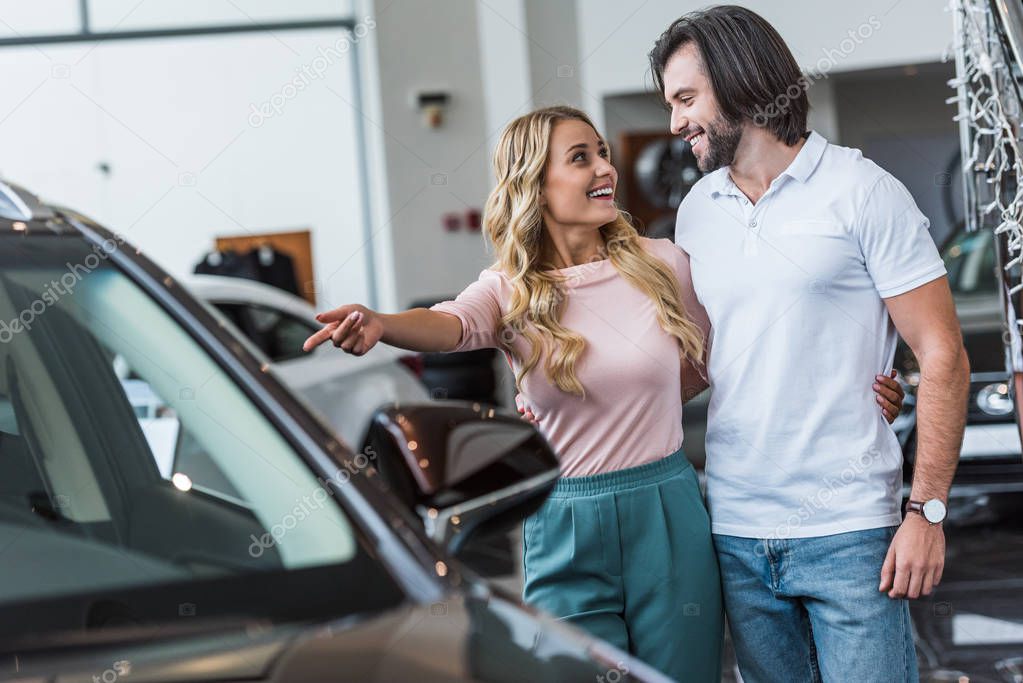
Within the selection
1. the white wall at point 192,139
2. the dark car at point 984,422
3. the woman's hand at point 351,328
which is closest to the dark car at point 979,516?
the dark car at point 984,422

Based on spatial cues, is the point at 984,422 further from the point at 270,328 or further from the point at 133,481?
the point at 133,481

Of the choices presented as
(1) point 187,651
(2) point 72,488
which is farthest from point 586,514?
(1) point 187,651

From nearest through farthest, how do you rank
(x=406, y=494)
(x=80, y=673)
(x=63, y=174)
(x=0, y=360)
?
1. (x=80, y=673)
2. (x=406, y=494)
3. (x=0, y=360)
4. (x=63, y=174)

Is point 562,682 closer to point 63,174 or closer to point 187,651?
point 187,651

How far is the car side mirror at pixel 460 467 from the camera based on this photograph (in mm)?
1244

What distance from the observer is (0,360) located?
1.39 meters

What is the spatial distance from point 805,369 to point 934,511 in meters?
0.25

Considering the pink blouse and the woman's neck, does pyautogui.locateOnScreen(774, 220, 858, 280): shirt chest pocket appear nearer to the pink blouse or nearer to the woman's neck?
the pink blouse

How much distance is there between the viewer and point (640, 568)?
1888 mm

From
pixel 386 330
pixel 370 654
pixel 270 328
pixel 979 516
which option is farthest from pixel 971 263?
pixel 370 654

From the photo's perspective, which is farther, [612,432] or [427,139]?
[427,139]

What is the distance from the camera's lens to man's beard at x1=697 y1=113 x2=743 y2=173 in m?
1.89

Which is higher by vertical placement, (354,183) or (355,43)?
(355,43)

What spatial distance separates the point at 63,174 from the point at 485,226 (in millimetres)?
8029
